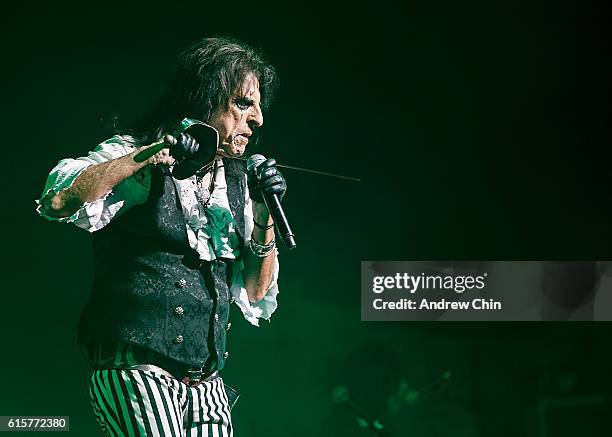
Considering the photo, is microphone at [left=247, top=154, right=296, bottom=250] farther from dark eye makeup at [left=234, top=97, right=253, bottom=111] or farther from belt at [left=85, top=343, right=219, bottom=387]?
belt at [left=85, top=343, right=219, bottom=387]

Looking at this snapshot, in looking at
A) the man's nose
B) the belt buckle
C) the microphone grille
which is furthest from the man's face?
the belt buckle

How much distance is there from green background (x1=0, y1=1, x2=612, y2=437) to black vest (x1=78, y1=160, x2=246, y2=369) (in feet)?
3.17

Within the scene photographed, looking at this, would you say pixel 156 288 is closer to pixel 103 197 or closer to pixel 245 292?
pixel 103 197

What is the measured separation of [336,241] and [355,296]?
0.66ft

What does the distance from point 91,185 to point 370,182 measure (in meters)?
1.50

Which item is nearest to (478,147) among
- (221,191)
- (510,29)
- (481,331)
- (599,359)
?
(510,29)

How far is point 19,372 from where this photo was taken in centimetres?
278

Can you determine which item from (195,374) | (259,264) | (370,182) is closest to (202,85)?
(259,264)

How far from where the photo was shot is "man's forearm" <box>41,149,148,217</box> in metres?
1.78

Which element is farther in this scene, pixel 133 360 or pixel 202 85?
pixel 202 85

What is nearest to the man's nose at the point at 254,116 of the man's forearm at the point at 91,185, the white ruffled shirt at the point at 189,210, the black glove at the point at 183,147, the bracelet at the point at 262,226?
the white ruffled shirt at the point at 189,210

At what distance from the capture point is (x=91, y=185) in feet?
5.84

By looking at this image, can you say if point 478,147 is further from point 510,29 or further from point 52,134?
point 52,134

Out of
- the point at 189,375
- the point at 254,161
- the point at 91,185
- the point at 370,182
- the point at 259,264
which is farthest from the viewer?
the point at 370,182
